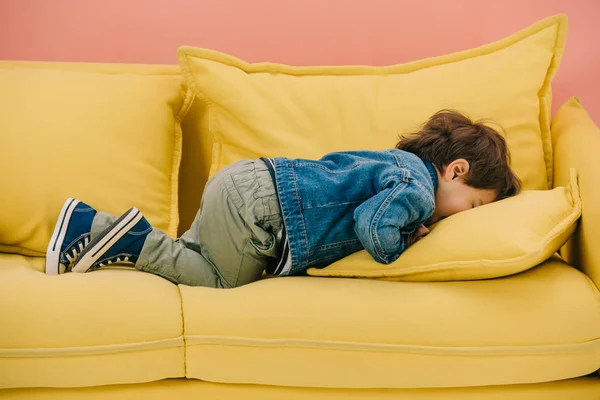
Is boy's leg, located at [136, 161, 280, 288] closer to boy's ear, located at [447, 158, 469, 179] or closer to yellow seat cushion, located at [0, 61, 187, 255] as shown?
yellow seat cushion, located at [0, 61, 187, 255]

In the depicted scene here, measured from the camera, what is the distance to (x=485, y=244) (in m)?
1.19

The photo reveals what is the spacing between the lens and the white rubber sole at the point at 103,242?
1357 mm

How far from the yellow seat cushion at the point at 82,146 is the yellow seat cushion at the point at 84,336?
1.21ft

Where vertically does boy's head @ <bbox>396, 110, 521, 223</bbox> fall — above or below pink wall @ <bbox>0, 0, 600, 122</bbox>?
below

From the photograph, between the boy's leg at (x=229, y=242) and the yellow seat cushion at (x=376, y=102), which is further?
the yellow seat cushion at (x=376, y=102)

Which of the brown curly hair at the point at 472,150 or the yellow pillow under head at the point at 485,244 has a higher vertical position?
the brown curly hair at the point at 472,150

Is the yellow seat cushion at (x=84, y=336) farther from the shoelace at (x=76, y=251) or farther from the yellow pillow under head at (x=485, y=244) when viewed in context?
the yellow pillow under head at (x=485, y=244)

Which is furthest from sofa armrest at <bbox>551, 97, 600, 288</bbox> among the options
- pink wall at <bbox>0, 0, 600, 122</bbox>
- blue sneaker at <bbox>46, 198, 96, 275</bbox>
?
blue sneaker at <bbox>46, 198, 96, 275</bbox>

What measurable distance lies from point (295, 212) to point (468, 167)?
17.3 inches

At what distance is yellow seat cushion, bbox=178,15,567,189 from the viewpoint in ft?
5.34

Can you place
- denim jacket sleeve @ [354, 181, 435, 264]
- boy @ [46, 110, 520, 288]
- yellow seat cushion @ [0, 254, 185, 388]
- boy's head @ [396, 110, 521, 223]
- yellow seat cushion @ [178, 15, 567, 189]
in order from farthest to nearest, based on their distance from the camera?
yellow seat cushion @ [178, 15, 567, 189] < boy's head @ [396, 110, 521, 223] < boy @ [46, 110, 520, 288] < denim jacket sleeve @ [354, 181, 435, 264] < yellow seat cushion @ [0, 254, 185, 388]

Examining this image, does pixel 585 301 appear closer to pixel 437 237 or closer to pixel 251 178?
pixel 437 237

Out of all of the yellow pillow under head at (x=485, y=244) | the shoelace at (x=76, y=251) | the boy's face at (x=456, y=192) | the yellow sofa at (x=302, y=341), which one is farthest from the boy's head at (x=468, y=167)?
the shoelace at (x=76, y=251)

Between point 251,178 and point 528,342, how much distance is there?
0.69 meters
